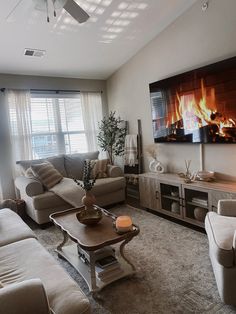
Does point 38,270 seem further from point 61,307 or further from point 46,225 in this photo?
point 46,225

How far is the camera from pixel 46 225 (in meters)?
3.51

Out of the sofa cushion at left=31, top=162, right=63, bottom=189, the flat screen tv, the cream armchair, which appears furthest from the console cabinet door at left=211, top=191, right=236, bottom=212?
the sofa cushion at left=31, top=162, right=63, bottom=189

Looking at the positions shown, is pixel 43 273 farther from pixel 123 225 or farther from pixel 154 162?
pixel 154 162

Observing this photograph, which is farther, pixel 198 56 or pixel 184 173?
pixel 184 173

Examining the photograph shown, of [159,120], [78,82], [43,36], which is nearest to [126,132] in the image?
[159,120]

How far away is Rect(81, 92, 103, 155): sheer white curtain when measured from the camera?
491cm

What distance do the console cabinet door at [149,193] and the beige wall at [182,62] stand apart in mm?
444

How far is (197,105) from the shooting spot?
3229 mm

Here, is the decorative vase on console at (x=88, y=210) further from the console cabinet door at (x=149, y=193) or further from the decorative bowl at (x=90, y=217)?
the console cabinet door at (x=149, y=193)

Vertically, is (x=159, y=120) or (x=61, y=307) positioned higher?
(x=159, y=120)

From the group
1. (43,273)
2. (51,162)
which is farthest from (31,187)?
(43,273)

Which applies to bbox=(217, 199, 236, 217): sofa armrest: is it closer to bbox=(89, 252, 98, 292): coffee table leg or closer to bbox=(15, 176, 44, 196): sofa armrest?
bbox=(89, 252, 98, 292): coffee table leg

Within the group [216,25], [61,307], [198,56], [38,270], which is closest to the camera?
[61,307]

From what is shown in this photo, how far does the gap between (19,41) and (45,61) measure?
69 centimetres
